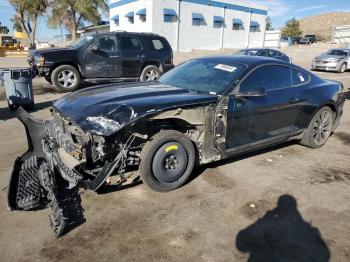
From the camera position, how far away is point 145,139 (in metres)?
3.98

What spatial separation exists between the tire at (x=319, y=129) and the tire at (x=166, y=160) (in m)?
2.63

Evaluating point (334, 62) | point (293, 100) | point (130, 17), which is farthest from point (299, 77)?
point (130, 17)

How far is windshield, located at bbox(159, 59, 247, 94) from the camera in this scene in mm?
4512

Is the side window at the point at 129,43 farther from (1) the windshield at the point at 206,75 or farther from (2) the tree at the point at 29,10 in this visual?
(2) the tree at the point at 29,10

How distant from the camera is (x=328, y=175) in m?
4.95

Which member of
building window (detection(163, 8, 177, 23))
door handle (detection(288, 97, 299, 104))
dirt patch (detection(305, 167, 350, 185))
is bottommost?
dirt patch (detection(305, 167, 350, 185))

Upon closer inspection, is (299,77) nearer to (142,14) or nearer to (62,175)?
(62,175)

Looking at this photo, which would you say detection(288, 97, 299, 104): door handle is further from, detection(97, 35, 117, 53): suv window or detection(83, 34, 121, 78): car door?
detection(97, 35, 117, 53): suv window

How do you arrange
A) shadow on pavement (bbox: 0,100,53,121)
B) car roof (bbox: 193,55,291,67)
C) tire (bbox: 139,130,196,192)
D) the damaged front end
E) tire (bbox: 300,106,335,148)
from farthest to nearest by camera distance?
shadow on pavement (bbox: 0,100,53,121), tire (bbox: 300,106,335,148), car roof (bbox: 193,55,291,67), tire (bbox: 139,130,196,192), the damaged front end

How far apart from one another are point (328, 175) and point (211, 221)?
7.70ft

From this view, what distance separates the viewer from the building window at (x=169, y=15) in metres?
31.5

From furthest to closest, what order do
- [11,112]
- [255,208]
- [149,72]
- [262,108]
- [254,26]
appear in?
[254,26] < [149,72] < [11,112] < [262,108] < [255,208]

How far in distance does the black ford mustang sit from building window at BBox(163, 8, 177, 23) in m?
28.0

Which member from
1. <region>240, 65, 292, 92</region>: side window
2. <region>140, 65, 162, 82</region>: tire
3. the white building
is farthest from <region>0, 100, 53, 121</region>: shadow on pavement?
the white building
